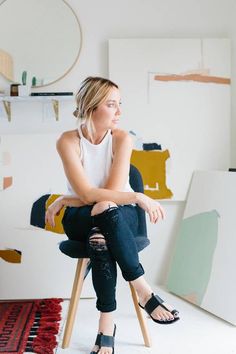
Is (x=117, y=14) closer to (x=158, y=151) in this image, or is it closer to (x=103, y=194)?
(x=158, y=151)

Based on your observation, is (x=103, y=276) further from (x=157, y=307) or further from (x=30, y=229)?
(x=30, y=229)

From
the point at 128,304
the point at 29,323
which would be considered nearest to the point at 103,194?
the point at 29,323

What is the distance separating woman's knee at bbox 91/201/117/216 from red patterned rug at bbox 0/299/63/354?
0.61 metres

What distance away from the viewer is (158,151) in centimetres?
275

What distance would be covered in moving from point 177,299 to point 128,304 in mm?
280

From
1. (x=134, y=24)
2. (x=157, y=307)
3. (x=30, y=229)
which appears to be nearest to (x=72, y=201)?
(x=157, y=307)

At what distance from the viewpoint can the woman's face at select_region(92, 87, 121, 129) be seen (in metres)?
1.87

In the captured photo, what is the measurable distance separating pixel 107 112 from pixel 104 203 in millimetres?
401

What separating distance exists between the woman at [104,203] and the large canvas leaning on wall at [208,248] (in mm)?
669

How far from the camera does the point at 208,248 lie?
2.45m

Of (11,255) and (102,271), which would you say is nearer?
(102,271)

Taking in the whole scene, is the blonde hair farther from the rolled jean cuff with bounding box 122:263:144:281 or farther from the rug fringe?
the rug fringe

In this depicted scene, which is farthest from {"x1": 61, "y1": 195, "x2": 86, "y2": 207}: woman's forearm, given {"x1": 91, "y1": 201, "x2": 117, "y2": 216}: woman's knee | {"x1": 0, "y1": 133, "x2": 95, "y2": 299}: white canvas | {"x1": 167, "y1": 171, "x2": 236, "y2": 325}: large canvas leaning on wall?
{"x1": 167, "y1": 171, "x2": 236, "y2": 325}: large canvas leaning on wall

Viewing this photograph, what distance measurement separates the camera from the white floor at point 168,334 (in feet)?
6.17
